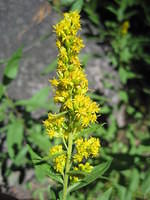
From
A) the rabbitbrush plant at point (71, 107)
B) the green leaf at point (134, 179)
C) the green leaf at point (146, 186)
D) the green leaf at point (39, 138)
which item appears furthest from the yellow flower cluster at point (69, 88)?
the green leaf at point (134, 179)

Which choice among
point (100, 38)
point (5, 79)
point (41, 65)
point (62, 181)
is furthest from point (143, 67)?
point (62, 181)

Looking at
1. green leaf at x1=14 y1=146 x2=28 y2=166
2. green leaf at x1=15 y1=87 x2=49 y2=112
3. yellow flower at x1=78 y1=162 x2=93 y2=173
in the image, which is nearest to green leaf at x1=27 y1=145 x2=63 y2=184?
yellow flower at x1=78 y1=162 x2=93 y2=173

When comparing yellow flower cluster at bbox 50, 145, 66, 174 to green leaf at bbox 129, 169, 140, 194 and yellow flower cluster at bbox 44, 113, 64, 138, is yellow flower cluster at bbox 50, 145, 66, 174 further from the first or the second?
green leaf at bbox 129, 169, 140, 194

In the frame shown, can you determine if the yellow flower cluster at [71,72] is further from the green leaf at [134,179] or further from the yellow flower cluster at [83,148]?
the green leaf at [134,179]

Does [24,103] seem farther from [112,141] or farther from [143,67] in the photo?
[143,67]

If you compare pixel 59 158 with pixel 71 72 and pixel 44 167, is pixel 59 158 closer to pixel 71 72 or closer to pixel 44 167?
pixel 44 167

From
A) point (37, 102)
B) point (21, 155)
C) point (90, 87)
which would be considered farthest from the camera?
point (90, 87)

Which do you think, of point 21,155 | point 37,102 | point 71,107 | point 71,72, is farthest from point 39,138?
point 71,72
